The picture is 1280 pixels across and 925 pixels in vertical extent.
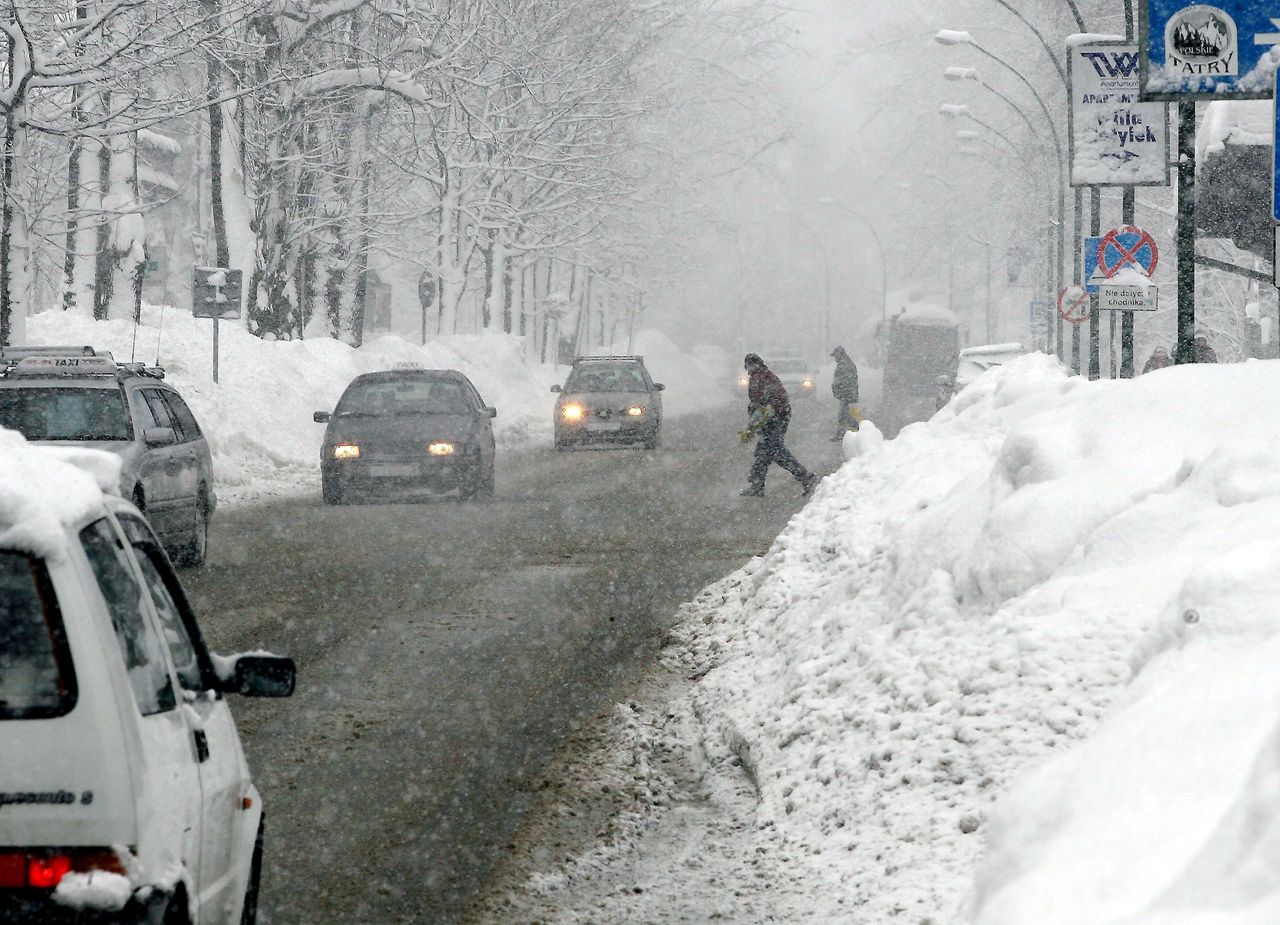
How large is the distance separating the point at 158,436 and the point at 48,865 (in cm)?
1106

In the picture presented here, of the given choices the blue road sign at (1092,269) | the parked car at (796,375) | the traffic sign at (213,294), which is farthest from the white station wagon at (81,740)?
the parked car at (796,375)

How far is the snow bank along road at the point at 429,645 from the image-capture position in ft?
21.5

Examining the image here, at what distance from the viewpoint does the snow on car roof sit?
339 cm

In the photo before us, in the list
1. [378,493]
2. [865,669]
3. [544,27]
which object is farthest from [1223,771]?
[544,27]

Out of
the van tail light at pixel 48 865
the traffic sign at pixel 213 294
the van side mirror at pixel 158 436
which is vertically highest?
the traffic sign at pixel 213 294

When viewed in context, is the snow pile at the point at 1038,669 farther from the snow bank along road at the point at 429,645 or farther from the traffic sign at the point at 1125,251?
the traffic sign at the point at 1125,251

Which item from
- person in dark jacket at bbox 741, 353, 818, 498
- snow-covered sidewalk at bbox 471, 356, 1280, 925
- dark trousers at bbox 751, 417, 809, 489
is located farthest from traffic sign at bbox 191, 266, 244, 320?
snow-covered sidewalk at bbox 471, 356, 1280, 925

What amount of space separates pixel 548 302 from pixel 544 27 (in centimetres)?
1848

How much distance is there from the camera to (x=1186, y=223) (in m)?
15.6

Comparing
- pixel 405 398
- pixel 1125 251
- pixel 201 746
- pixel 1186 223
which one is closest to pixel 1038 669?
pixel 201 746

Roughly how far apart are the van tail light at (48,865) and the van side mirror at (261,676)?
1.08 m

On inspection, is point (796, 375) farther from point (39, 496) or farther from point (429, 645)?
point (39, 496)

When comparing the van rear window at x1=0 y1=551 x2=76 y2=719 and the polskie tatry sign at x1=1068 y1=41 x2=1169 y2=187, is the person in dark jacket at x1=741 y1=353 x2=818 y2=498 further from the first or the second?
the van rear window at x1=0 y1=551 x2=76 y2=719

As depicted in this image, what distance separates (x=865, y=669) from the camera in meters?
7.47
